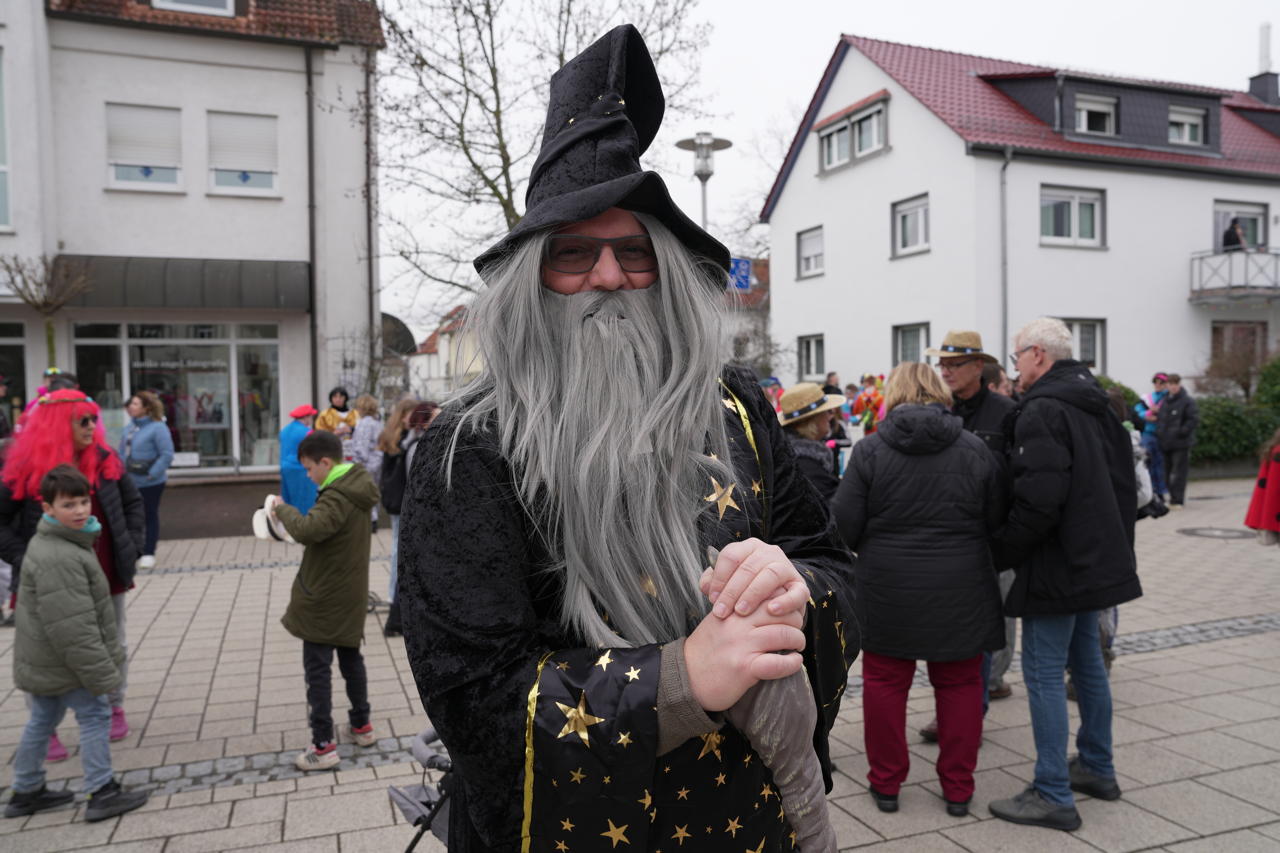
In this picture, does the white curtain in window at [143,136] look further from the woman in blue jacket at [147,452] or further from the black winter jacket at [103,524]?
the black winter jacket at [103,524]

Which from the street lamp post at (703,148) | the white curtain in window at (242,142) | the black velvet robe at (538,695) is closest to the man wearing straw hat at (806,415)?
the black velvet robe at (538,695)

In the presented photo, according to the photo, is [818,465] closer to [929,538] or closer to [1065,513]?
[929,538]

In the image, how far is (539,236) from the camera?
5.12 ft

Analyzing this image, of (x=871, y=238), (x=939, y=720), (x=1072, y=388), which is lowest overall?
(x=939, y=720)

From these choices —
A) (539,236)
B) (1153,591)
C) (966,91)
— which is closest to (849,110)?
(966,91)

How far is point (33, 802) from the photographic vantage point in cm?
383

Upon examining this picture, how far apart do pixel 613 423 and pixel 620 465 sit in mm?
86

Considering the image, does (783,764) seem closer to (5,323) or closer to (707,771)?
(707,771)

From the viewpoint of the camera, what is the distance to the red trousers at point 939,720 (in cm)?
382

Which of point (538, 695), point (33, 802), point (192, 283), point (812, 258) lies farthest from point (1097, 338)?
point (538, 695)

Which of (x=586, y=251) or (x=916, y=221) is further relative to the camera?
(x=916, y=221)

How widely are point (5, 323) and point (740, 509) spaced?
1651 cm

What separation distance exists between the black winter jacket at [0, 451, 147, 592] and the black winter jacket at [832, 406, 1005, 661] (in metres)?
Answer: 3.67

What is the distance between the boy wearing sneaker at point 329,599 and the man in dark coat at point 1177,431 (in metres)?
12.5
